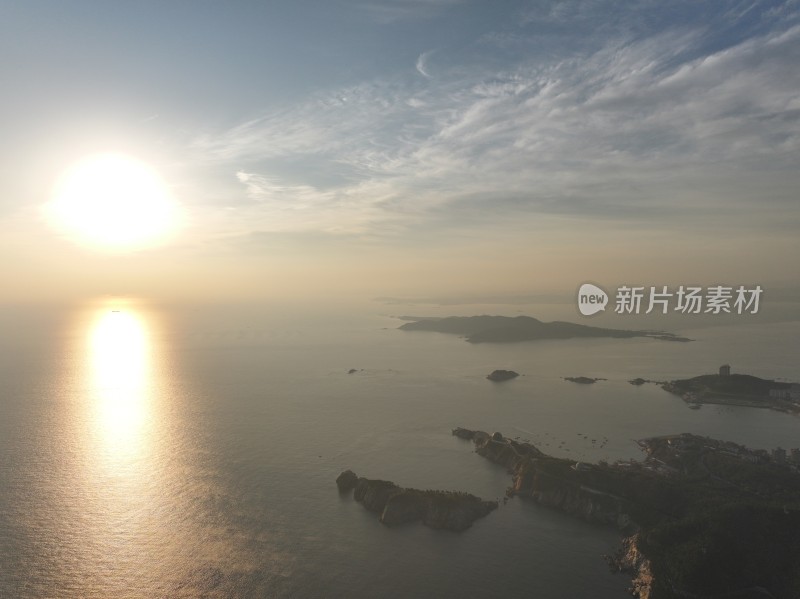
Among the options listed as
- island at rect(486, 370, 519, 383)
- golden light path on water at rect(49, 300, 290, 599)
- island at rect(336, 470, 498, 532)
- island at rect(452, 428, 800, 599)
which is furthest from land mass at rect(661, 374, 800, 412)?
golden light path on water at rect(49, 300, 290, 599)

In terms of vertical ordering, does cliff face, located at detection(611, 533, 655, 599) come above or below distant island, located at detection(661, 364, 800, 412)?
below

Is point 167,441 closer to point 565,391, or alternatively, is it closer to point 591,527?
point 591,527

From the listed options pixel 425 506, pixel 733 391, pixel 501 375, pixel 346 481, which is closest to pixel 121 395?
pixel 346 481

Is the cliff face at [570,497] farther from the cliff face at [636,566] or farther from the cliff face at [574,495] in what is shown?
the cliff face at [636,566]

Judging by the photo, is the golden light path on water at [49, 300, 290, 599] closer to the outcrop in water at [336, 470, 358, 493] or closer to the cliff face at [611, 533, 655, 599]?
the outcrop in water at [336, 470, 358, 493]

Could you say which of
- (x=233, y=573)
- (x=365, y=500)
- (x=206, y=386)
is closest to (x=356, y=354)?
(x=206, y=386)

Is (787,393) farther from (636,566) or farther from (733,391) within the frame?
(636,566)

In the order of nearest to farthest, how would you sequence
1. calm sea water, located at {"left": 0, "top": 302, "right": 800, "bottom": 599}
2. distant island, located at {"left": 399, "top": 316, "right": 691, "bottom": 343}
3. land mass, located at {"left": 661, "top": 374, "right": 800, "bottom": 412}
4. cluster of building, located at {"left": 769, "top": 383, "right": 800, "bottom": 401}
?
1. calm sea water, located at {"left": 0, "top": 302, "right": 800, "bottom": 599}
2. land mass, located at {"left": 661, "top": 374, "right": 800, "bottom": 412}
3. cluster of building, located at {"left": 769, "top": 383, "right": 800, "bottom": 401}
4. distant island, located at {"left": 399, "top": 316, "right": 691, "bottom": 343}
